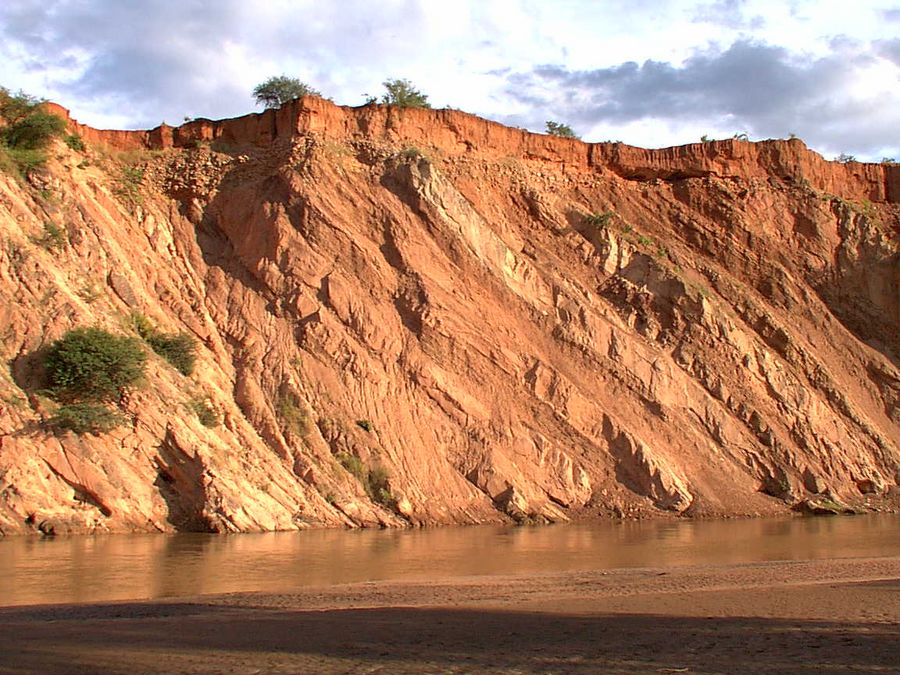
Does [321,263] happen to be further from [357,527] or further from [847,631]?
[847,631]

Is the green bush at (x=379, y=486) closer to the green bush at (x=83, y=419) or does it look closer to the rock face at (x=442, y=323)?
the rock face at (x=442, y=323)

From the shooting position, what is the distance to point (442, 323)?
98.8ft

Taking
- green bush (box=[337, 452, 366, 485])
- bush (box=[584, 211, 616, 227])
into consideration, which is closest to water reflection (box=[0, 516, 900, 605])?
green bush (box=[337, 452, 366, 485])

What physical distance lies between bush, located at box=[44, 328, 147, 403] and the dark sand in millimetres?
12154

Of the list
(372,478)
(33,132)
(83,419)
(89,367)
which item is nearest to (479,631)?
(83,419)

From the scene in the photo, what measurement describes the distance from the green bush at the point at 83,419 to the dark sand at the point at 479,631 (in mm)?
11307

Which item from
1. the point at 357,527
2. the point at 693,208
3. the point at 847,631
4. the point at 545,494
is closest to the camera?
the point at 847,631

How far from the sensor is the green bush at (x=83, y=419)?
21156 millimetres

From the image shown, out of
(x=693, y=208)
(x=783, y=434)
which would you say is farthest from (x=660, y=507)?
(x=693, y=208)

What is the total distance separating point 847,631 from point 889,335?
33.8 metres

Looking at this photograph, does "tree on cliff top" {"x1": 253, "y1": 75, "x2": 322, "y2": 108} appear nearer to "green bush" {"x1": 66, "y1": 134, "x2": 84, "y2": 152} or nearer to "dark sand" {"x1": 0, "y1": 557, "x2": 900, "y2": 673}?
"green bush" {"x1": 66, "y1": 134, "x2": 84, "y2": 152}

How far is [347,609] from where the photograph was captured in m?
9.90

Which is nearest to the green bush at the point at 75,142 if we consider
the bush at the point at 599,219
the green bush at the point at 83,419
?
the green bush at the point at 83,419

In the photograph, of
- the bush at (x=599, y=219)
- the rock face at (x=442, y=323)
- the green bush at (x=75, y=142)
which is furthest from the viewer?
the bush at (x=599, y=219)
